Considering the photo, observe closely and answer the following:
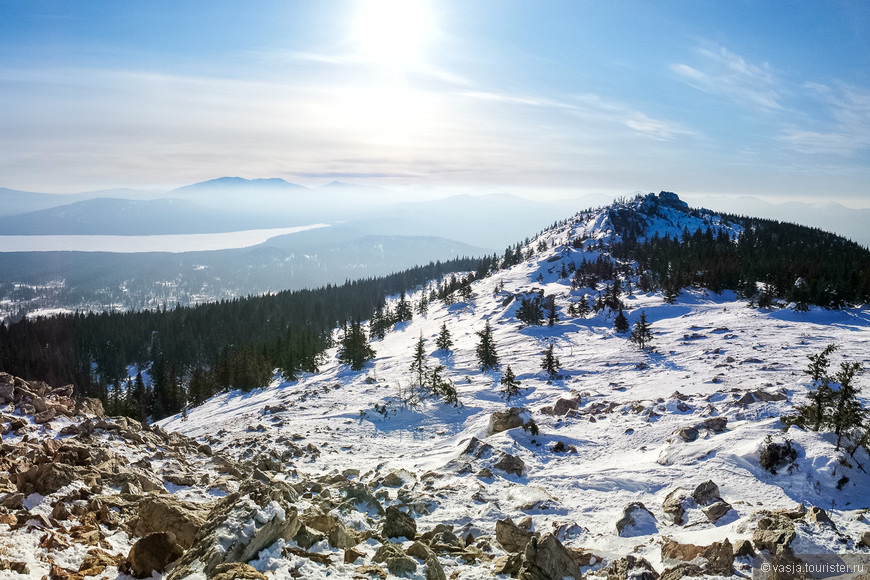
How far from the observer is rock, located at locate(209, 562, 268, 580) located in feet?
24.8

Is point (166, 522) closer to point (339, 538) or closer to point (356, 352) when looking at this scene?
point (339, 538)

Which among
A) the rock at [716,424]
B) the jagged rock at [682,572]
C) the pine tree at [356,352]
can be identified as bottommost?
the pine tree at [356,352]

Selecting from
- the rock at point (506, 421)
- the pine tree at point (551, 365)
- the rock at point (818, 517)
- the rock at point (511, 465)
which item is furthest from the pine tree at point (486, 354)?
the rock at point (818, 517)

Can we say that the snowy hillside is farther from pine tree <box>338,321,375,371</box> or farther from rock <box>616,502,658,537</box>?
pine tree <box>338,321,375,371</box>

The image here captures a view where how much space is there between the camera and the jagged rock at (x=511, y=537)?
13.6 meters

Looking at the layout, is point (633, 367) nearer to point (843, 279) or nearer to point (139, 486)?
point (139, 486)

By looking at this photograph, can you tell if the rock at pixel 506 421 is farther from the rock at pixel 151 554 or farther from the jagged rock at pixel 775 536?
the rock at pixel 151 554

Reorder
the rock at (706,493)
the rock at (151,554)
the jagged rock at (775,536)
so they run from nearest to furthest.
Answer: the rock at (151,554), the jagged rock at (775,536), the rock at (706,493)

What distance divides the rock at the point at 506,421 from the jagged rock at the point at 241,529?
20125 millimetres

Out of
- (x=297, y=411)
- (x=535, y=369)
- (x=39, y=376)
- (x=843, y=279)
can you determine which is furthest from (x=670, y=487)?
(x=39, y=376)

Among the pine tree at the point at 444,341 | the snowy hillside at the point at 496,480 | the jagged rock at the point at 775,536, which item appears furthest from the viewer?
the pine tree at the point at 444,341

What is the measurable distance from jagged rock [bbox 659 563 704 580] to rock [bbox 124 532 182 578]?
486 inches

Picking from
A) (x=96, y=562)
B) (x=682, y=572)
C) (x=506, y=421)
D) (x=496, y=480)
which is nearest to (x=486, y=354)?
(x=506, y=421)

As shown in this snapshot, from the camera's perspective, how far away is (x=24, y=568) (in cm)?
802
